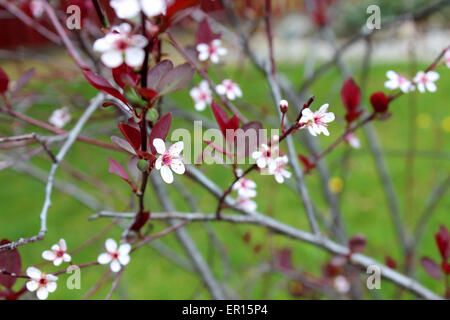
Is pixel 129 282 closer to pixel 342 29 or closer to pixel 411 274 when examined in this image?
pixel 411 274

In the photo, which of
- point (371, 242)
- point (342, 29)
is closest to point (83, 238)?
point (371, 242)

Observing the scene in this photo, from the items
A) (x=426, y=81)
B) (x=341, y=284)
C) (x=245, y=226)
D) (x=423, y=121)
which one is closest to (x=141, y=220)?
(x=426, y=81)

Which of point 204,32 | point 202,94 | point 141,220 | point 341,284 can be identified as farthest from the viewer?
point 341,284

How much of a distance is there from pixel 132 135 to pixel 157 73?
76 mm

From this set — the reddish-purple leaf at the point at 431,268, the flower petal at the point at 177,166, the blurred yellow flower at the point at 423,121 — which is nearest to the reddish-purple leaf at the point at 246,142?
the flower petal at the point at 177,166

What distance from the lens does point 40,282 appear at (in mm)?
605

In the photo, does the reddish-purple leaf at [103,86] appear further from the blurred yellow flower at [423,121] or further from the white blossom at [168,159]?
the blurred yellow flower at [423,121]

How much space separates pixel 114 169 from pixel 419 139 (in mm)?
3694

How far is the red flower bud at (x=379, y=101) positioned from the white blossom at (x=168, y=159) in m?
0.39

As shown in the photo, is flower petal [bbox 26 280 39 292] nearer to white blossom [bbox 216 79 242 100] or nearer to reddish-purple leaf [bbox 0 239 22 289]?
reddish-purple leaf [bbox 0 239 22 289]

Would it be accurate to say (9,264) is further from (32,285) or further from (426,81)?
(426,81)

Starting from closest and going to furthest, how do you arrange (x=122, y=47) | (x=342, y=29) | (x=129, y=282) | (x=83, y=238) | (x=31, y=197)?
(x=122, y=47), (x=129, y=282), (x=83, y=238), (x=31, y=197), (x=342, y=29)

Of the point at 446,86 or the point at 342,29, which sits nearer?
the point at 446,86
